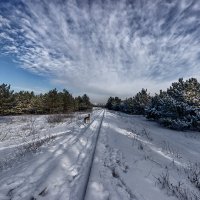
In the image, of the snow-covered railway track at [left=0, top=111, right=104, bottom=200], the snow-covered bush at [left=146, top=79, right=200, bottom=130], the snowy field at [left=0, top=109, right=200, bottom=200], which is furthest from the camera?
the snow-covered bush at [left=146, top=79, right=200, bottom=130]

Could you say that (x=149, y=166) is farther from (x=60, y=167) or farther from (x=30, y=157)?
(x=30, y=157)

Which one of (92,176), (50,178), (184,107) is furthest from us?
(184,107)

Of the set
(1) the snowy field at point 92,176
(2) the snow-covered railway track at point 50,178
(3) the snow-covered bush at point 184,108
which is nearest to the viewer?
(2) the snow-covered railway track at point 50,178

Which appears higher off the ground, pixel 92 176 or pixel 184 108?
pixel 184 108

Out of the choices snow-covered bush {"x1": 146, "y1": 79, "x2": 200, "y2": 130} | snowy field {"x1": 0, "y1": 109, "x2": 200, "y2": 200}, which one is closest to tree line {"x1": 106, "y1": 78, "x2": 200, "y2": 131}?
snow-covered bush {"x1": 146, "y1": 79, "x2": 200, "y2": 130}

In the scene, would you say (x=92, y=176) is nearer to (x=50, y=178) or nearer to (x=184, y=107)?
(x=50, y=178)

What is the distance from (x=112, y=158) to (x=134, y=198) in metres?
3.15

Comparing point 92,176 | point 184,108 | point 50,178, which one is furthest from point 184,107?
point 50,178

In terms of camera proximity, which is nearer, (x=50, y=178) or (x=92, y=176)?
(x=50, y=178)

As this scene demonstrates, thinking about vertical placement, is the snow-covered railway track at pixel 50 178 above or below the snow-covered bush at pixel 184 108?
below

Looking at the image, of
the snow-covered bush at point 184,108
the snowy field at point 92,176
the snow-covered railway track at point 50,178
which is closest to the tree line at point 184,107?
the snow-covered bush at point 184,108

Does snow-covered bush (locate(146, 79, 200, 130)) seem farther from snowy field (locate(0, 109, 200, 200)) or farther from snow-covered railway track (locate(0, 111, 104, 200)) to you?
snow-covered railway track (locate(0, 111, 104, 200))

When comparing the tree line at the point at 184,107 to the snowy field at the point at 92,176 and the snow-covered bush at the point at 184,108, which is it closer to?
the snow-covered bush at the point at 184,108

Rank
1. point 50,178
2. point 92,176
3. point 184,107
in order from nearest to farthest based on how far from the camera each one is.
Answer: point 50,178, point 92,176, point 184,107
